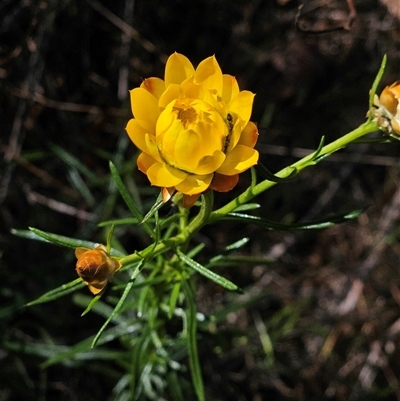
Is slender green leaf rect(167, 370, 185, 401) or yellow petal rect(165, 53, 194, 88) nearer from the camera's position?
yellow petal rect(165, 53, 194, 88)

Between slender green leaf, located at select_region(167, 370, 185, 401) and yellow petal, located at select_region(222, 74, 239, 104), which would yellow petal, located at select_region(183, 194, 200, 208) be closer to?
yellow petal, located at select_region(222, 74, 239, 104)

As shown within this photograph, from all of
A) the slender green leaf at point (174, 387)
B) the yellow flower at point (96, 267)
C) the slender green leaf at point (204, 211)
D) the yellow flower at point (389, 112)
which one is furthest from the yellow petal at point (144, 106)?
the slender green leaf at point (174, 387)

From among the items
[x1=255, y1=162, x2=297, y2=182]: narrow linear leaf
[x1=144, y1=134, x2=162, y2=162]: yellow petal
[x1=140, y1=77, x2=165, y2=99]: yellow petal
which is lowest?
[x1=255, y1=162, x2=297, y2=182]: narrow linear leaf

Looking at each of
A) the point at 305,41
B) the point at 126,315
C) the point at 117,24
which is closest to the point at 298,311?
the point at 126,315

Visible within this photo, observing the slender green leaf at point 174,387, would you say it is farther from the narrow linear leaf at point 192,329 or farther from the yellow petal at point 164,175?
the yellow petal at point 164,175

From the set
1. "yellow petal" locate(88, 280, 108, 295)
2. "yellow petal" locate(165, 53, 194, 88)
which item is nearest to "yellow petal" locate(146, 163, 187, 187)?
"yellow petal" locate(165, 53, 194, 88)

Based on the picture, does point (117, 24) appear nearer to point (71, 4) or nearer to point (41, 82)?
point (71, 4)

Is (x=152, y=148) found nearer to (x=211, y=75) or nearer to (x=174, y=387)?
A: (x=211, y=75)
